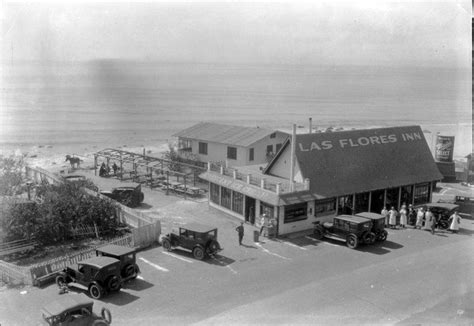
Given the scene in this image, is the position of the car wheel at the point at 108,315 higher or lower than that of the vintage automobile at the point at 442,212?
lower

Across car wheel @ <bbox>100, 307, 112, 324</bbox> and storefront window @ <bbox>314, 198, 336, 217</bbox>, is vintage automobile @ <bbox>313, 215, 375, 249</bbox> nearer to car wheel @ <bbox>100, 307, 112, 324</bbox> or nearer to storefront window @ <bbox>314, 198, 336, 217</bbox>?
storefront window @ <bbox>314, 198, 336, 217</bbox>

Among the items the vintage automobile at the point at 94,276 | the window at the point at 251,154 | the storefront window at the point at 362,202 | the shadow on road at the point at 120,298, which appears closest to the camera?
the shadow on road at the point at 120,298

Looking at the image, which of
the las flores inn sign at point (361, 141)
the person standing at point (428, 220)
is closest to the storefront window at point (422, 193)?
the las flores inn sign at point (361, 141)

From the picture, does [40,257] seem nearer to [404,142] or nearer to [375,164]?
[375,164]

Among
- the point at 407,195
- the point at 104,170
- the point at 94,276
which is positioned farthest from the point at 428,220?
the point at 104,170

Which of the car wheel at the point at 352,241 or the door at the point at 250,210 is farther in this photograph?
the door at the point at 250,210

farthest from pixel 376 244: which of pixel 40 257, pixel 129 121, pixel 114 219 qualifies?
pixel 129 121

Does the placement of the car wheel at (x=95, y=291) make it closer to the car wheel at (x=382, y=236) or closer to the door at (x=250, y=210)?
the door at (x=250, y=210)
